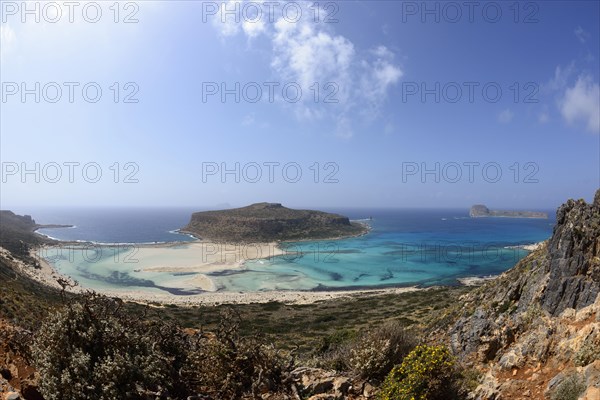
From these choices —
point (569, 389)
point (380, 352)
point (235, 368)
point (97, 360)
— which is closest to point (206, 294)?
point (380, 352)

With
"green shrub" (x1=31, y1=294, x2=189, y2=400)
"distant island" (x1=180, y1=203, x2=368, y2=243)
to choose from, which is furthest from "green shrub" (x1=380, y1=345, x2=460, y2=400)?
"distant island" (x1=180, y1=203, x2=368, y2=243)

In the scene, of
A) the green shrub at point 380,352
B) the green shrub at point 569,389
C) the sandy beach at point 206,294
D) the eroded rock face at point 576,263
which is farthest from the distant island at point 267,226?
the green shrub at point 569,389

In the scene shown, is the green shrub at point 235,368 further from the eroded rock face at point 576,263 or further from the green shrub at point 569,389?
the eroded rock face at point 576,263

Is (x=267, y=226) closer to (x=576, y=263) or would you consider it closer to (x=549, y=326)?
(x=576, y=263)

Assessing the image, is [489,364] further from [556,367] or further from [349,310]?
[349,310]

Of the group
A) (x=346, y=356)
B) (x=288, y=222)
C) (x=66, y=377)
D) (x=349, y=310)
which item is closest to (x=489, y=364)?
(x=346, y=356)

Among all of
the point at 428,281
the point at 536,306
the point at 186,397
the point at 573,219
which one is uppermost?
the point at 573,219
